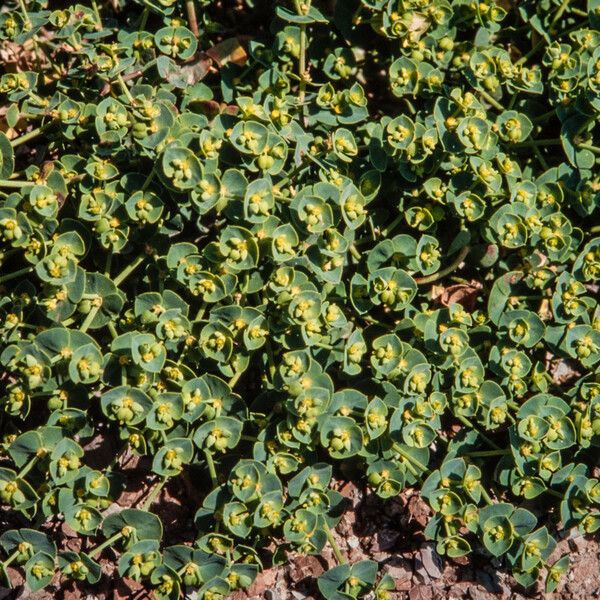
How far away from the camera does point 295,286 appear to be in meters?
3.07

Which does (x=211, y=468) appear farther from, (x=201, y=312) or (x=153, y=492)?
(x=201, y=312)

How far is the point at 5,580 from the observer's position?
3.01 metres

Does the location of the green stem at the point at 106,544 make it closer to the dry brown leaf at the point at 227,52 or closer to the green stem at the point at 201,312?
the green stem at the point at 201,312

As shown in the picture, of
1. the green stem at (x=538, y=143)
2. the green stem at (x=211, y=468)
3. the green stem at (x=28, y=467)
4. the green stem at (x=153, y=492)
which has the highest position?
the green stem at (x=538, y=143)

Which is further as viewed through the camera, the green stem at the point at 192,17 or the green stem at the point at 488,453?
the green stem at the point at 192,17

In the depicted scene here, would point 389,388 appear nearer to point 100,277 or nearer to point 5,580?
point 100,277

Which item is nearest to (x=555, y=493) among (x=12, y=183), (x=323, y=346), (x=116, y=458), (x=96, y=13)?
(x=323, y=346)

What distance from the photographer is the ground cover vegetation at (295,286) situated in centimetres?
303

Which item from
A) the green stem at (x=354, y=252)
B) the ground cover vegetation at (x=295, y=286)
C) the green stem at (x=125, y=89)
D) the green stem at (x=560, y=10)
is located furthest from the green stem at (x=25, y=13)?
the green stem at (x=560, y=10)

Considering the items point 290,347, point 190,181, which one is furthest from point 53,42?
point 290,347

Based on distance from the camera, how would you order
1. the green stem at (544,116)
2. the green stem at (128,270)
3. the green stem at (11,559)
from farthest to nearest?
1. the green stem at (544,116)
2. the green stem at (128,270)
3. the green stem at (11,559)

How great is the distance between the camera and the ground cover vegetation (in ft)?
9.93

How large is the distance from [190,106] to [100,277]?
2.86ft

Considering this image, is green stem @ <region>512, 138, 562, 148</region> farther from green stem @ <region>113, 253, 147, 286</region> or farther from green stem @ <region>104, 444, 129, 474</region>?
green stem @ <region>104, 444, 129, 474</region>
